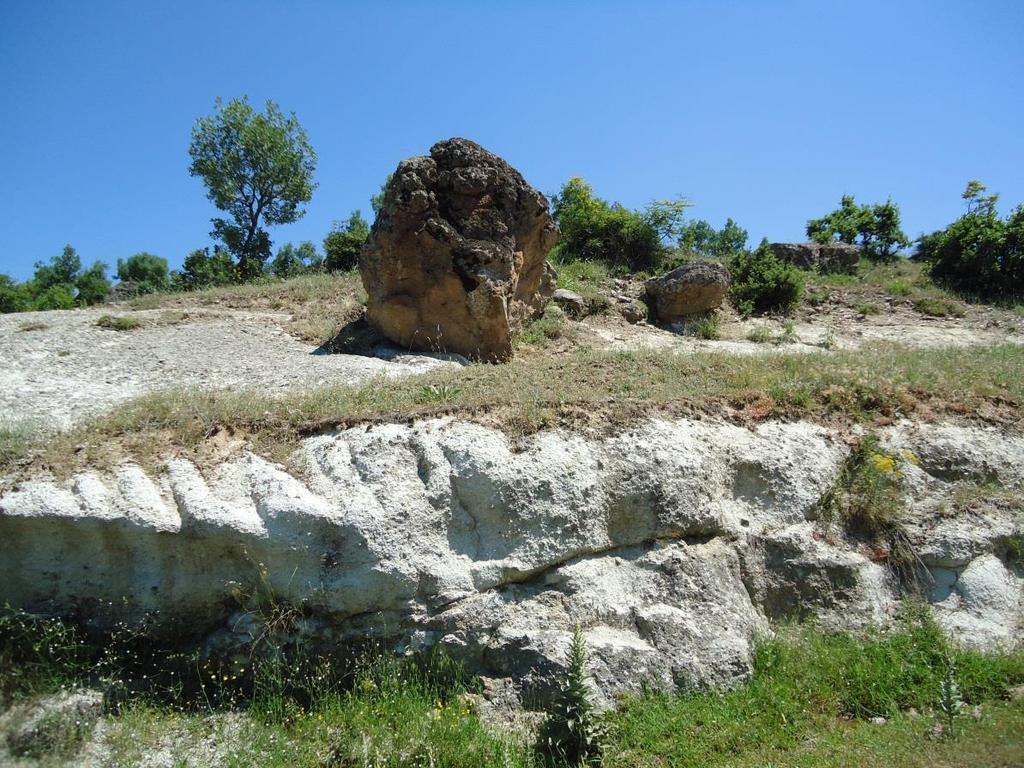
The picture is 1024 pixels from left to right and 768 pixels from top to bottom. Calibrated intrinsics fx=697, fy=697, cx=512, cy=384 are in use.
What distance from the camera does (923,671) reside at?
628 cm

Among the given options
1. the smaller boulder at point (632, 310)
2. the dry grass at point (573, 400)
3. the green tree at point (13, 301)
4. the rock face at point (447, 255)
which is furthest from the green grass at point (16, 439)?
the green tree at point (13, 301)

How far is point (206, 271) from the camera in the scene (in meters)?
23.0

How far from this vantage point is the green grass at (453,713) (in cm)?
532

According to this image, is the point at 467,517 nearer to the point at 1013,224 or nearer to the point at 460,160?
the point at 460,160

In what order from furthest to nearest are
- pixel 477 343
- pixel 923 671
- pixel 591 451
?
pixel 477 343 → pixel 591 451 → pixel 923 671

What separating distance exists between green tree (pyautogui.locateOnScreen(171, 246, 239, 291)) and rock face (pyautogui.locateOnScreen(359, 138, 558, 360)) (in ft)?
36.4

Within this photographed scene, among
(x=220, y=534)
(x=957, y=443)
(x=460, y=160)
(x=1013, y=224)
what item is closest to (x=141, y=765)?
(x=220, y=534)

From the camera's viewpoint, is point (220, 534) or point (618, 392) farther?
point (618, 392)

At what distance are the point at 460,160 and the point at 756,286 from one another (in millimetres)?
8991

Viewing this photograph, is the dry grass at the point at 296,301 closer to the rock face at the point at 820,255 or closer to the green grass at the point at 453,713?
the green grass at the point at 453,713

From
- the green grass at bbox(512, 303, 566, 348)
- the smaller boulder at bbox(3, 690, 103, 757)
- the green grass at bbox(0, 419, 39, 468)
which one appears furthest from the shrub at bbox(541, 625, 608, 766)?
the green grass at bbox(512, 303, 566, 348)

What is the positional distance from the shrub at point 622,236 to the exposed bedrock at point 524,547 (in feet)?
45.4

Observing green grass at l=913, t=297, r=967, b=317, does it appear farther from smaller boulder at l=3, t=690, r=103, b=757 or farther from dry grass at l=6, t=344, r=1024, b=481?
smaller boulder at l=3, t=690, r=103, b=757

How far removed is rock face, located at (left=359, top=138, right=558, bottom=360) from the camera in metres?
12.4
